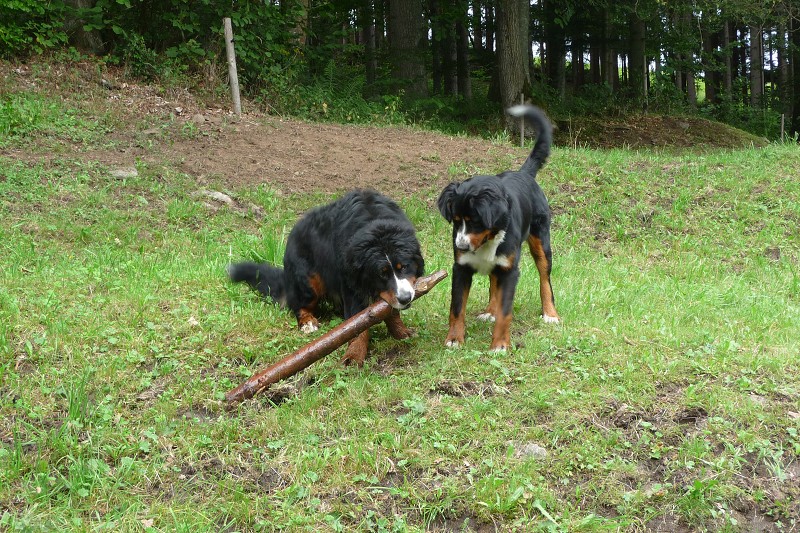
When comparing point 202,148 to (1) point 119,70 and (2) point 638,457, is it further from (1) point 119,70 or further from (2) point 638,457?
(2) point 638,457

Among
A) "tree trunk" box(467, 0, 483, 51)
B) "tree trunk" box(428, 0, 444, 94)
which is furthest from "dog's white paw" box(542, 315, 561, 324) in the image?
"tree trunk" box(467, 0, 483, 51)

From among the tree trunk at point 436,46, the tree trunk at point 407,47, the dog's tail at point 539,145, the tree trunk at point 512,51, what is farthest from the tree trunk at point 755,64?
the dog's tail at point 539,145

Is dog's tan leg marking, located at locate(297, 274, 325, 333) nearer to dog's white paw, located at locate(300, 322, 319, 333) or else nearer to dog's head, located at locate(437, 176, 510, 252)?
dog's white paw, located at locate(300, 322, 319, 333)

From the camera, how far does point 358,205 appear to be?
5.42 meters

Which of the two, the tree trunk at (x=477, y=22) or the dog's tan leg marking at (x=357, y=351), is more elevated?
the tree trunk at (x=477, y=22)

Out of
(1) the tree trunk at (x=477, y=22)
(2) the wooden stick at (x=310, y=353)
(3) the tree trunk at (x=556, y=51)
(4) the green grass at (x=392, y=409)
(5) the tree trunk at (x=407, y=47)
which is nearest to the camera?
(4) the green grass at (x=392, y=409)

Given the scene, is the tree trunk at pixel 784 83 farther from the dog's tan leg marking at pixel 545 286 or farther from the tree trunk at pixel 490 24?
the dog's tan leg marking at pixel 545 286

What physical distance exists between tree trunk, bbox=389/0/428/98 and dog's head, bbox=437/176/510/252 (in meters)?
13.4

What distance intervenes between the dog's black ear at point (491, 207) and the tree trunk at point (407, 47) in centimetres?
1351

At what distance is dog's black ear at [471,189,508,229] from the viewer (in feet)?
15.5

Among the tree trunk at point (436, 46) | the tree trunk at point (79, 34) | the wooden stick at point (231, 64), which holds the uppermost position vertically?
the tree trunk at point (436, 46)

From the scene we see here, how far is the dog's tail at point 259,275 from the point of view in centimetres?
632

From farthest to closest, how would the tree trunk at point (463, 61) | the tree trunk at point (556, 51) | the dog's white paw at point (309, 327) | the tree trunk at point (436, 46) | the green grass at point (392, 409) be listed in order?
the tree trunk at point (556, 51) → the tree trunk at point (463, 61) → the tree trunk at point (436, 46) → the dog's white paw at point (309, 327) → the green grass at point (392, 409)

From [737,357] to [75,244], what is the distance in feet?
22.0
